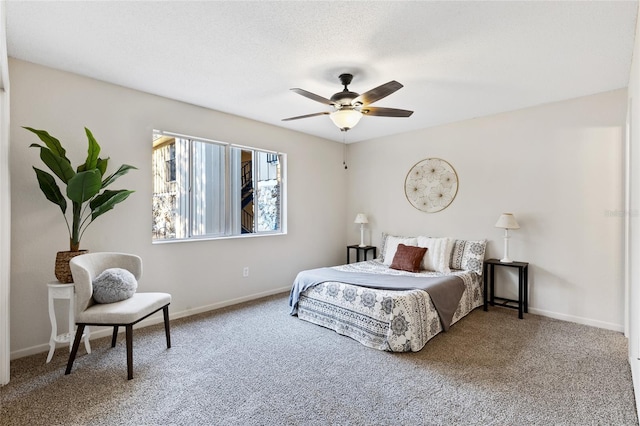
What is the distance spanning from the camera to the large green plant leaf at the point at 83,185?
2.43 metres

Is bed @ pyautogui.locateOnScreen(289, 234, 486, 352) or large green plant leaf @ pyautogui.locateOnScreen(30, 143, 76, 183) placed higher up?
large green plant leaf @ pyautogui.locateOnScreen(30, 143, 76, 183)

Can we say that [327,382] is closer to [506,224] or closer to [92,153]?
[92,153]

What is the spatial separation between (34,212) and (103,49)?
150 cm

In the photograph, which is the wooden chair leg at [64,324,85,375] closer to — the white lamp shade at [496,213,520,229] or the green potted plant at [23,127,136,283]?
the green potted plant at [23,127,136,283]

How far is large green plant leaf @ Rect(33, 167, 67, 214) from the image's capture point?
2523mm

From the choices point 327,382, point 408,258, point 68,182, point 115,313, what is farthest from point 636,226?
point 68,182

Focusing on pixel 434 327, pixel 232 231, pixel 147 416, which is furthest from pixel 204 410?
pixel 232 231

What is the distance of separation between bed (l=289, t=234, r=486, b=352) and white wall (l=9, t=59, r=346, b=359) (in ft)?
3.53

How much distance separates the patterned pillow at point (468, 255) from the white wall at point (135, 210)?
2.14 m

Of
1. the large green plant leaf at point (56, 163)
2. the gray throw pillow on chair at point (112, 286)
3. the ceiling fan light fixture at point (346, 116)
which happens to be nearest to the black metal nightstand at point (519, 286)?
the ceiling fan light fixture at point (346, 116)

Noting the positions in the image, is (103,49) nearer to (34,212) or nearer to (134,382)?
(34,212)

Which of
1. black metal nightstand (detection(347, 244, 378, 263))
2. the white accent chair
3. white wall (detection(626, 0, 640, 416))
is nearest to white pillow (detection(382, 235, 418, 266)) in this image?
black metal nightstand (detection(347, 244, 378, 263))

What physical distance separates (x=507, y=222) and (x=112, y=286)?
406 cm

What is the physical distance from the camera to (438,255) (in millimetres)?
4156
